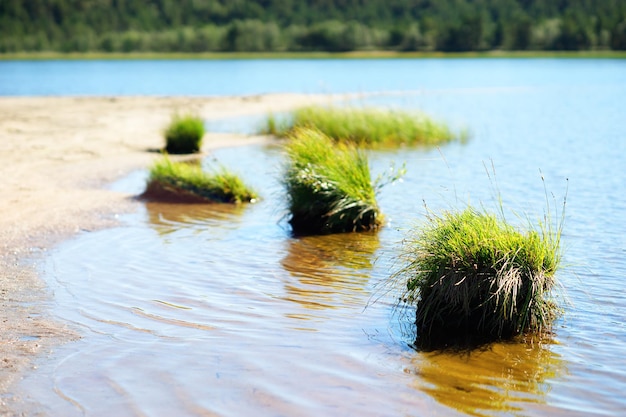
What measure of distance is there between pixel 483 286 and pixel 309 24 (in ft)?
392

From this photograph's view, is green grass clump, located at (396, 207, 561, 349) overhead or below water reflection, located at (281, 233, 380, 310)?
overhead

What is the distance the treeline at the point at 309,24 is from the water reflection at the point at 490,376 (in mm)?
85374

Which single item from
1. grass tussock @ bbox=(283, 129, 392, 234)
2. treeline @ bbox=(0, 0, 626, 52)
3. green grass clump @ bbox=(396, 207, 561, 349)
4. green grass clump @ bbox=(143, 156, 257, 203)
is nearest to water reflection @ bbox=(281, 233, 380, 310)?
grass tussock @ bbox=(283, 129, 392, 234)

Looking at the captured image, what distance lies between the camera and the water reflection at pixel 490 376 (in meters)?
5.53

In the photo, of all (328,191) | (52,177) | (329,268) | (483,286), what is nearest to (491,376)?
(483,286)

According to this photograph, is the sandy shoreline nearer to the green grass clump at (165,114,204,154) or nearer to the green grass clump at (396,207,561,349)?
the green grass clump at (165,114,204,154)

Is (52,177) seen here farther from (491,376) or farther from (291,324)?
(491,376)

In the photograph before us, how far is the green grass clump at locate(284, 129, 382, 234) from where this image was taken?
11.0 metres

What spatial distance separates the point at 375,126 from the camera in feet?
70.7

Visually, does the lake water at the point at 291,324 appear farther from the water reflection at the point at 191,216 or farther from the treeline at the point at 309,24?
the treeline at the point at 309,24

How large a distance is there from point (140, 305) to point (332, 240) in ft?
11.7

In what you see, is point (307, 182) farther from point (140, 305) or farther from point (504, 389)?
point (504, 389)

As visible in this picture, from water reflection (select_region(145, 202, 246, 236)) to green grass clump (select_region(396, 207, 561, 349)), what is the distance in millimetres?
5025

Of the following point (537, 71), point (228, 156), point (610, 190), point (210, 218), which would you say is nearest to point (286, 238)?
point (210, 218)
